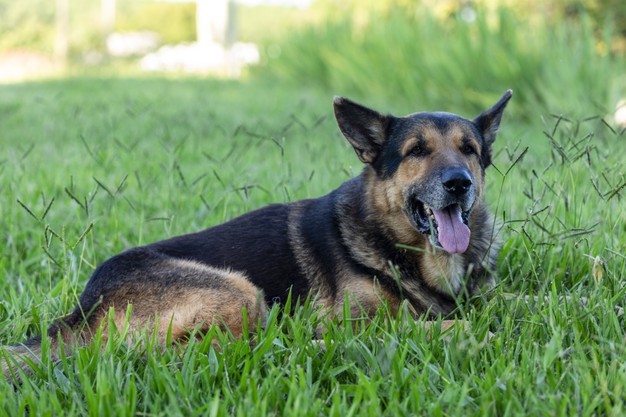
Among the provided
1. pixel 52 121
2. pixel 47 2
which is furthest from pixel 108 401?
pixel 47 2

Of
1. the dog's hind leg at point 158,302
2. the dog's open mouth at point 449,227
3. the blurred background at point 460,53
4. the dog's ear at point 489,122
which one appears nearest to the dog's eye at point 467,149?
the dog's ear at point 489,122

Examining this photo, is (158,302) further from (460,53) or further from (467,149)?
(460,53)

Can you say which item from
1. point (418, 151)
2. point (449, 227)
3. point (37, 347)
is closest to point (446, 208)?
point (449, 227)

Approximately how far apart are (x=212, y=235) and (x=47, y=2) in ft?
136

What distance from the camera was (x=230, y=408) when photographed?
8.25 feet

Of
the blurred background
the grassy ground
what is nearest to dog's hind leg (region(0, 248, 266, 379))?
the grassy ground

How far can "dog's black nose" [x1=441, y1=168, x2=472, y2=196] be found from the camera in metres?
3.32

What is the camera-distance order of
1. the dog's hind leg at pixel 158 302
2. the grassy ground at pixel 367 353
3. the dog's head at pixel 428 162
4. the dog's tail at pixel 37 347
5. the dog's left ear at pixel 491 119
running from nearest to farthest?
the grassy ground at pixel 367 353 < the dog's tail at pixel 37 347 < the dog's hind leg at pixel 158 302 < the dog's head at pixel 428 162 < the dog's left ear at pixel 491 119

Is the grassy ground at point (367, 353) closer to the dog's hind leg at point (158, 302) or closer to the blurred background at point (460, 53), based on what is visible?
the dog's hind leg at point (158, 302)

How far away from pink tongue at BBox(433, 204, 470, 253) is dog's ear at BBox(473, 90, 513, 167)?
0.48 m

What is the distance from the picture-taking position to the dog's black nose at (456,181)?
332cm

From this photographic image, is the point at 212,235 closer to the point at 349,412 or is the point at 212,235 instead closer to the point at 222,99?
the point at 349,412

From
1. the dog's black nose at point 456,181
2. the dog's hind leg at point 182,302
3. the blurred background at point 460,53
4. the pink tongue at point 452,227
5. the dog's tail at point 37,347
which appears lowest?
the dog's tail at point 37,347

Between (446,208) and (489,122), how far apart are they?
665mm
